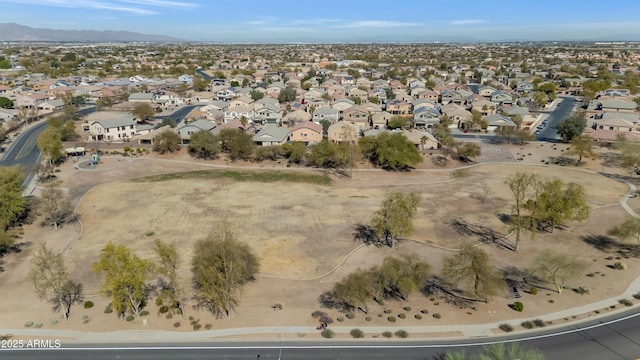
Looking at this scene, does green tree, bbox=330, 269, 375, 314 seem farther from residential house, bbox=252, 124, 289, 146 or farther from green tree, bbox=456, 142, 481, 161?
residential house, bbox=252, 124, 289, 146

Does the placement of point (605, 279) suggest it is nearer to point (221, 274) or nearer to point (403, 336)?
point (403, 336)

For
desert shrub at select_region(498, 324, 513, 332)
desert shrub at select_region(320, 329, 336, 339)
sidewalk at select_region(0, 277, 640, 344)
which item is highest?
desert shrub at select_region(498, 324, 513, 332)

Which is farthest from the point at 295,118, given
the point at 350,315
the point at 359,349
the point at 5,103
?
the point at 5,103

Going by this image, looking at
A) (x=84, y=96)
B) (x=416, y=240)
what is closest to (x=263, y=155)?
(x=416, y=240)

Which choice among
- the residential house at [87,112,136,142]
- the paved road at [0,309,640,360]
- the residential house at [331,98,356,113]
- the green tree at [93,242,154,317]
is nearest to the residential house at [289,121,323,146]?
the residential house at [331,98,356,113]

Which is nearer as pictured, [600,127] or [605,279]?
[605,279]

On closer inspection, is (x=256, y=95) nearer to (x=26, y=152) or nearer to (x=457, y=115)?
(x=457, y=115)
